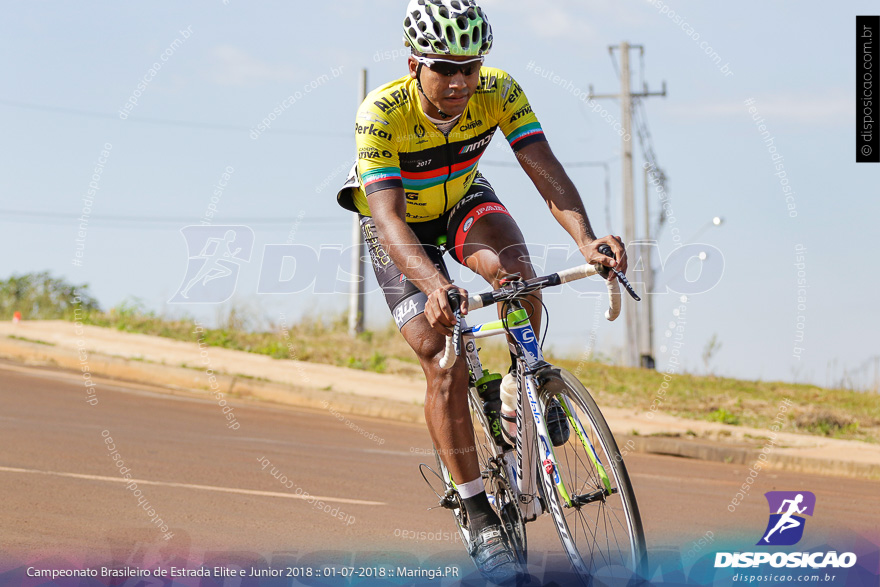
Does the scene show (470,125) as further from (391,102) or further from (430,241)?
(430,241)

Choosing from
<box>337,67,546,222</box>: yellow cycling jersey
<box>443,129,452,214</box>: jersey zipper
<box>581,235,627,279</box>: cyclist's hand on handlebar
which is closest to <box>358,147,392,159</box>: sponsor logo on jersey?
<box>337,67,546,222</box>: yellow cycling jersey

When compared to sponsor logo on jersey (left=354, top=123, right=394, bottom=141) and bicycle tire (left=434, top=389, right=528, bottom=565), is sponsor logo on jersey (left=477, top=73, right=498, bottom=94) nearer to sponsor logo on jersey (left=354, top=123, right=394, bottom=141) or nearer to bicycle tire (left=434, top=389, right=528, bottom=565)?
sponsor logo on jersey (left=354, top=123, right=394, bottom=141)

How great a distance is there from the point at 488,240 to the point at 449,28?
1067 millimetres

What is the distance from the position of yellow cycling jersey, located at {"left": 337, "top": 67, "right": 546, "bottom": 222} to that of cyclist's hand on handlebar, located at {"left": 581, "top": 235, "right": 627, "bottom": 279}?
34.0 inches

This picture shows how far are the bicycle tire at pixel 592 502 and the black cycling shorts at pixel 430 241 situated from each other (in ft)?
2.64

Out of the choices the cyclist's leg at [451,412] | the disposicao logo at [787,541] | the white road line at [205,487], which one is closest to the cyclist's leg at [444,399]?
the cyclist's leg at [451,412]

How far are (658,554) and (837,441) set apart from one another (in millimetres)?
6773

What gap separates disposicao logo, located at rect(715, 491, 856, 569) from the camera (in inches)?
187

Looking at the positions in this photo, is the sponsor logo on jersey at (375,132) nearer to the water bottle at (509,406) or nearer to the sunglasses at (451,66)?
the sunglasses at (451,66)

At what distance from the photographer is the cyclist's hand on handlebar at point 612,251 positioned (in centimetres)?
390

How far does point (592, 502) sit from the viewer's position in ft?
12.8

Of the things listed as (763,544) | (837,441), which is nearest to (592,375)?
(837,441)

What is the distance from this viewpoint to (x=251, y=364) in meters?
14.6

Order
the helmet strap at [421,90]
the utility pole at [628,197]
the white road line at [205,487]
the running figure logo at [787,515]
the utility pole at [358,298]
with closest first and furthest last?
1. the helmet strap at [421,90]
2. the running figure logo at [787,515]
3. the white road line at [205,487]
4. the utility pole at [358,298]
5. the utility pole at [628,197]
